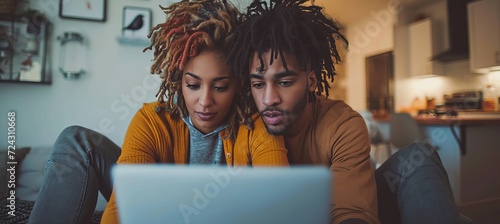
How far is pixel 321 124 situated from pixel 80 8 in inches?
A: 49.2

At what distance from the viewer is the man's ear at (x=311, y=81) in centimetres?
85

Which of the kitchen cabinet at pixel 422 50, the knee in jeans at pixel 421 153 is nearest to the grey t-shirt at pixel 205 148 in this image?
the knee in jeans at pixel 421 153

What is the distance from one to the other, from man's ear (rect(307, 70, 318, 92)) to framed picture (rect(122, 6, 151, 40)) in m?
0.94

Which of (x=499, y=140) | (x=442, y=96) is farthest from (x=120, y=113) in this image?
(x=442, y=96)

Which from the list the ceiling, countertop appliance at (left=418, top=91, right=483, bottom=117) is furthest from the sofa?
the ceiling

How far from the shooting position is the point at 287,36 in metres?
0.76

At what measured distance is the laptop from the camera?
43cm

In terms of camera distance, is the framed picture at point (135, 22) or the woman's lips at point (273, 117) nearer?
the woman's lips at point (273, 117)

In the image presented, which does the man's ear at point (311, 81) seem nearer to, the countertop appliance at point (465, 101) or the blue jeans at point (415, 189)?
the blue jeans at point (415, 189)

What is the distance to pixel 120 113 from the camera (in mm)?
1445

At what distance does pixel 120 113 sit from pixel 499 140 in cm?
174

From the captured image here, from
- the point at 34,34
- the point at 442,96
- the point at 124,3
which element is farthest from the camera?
the point at 442,96

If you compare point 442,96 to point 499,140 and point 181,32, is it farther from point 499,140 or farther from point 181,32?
point 181,32

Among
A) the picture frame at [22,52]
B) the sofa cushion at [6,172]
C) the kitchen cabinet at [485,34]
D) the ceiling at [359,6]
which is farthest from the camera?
the ceiling at [359,6]
